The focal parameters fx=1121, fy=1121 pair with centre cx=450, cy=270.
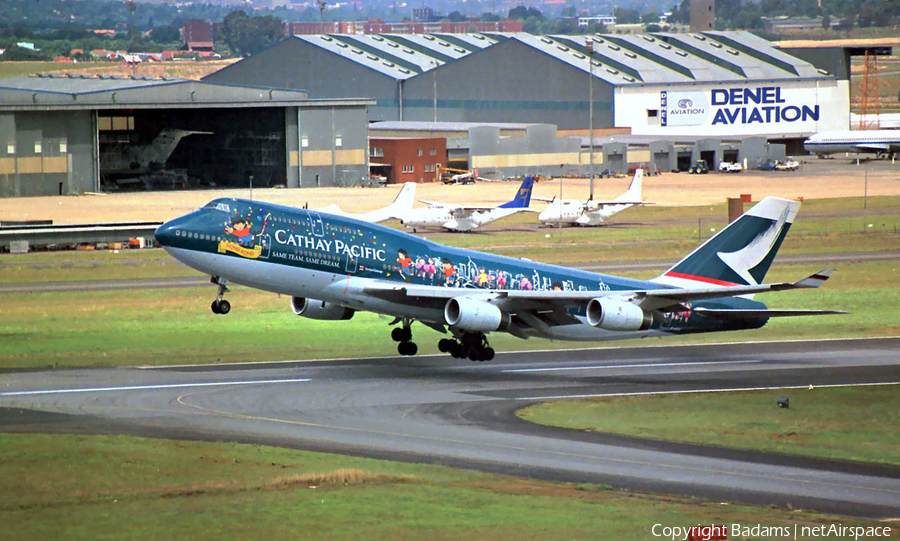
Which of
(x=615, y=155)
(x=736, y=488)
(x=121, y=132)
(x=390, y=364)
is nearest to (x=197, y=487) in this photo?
(x=736, y=488)

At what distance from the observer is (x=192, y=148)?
550ft

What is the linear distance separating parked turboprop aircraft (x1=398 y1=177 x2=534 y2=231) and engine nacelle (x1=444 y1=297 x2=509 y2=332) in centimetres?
6832

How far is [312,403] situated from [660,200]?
114 metres

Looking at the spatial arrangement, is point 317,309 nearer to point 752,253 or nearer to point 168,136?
point 752,253

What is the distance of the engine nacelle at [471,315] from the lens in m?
45.4

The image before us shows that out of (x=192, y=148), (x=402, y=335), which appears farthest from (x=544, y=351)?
(x=192, y=148)

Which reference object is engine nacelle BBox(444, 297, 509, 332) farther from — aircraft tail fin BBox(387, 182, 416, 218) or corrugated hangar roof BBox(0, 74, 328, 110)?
corrugated hangar roof BBox(0, 74, 328, 110)

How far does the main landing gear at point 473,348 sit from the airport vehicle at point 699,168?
5892 inches

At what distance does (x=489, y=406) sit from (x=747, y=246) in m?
16.6

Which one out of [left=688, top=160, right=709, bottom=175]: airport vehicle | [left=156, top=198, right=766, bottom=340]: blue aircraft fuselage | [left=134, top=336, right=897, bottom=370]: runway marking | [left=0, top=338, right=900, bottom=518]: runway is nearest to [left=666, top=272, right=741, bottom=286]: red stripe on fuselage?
[left=156, top=198, right=766, bottom=340]: blue aircraft fuselage

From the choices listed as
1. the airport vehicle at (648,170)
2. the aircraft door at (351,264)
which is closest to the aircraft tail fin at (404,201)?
the aircraft door at (351,264)

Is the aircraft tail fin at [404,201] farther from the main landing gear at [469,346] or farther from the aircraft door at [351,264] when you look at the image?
the aircraft door at [351,264]

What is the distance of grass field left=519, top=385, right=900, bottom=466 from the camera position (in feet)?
117

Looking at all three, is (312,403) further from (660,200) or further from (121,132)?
(121,132)
